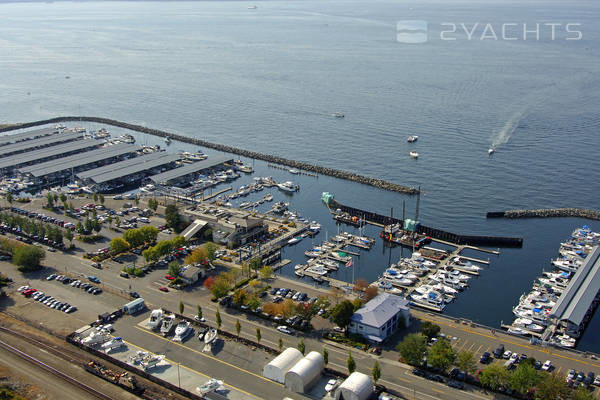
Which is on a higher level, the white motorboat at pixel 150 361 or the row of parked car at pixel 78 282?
the row of parked car at pixel 78 282

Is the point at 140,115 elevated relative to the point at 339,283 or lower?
elevated

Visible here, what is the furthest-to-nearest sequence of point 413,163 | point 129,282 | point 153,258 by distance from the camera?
point 413,163
point 153,258
point 129,282

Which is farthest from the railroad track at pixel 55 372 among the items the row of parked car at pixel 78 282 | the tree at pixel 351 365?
the tree at pixel 351 365

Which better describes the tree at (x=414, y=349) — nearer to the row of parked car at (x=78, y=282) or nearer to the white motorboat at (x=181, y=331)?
the white motorboat at (x=181, y=331)

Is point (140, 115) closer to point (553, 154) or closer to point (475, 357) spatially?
point (553, 154)

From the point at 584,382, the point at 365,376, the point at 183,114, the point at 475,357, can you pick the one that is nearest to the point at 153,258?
the point at 365,376

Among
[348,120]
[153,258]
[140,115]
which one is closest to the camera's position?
[153,258]
